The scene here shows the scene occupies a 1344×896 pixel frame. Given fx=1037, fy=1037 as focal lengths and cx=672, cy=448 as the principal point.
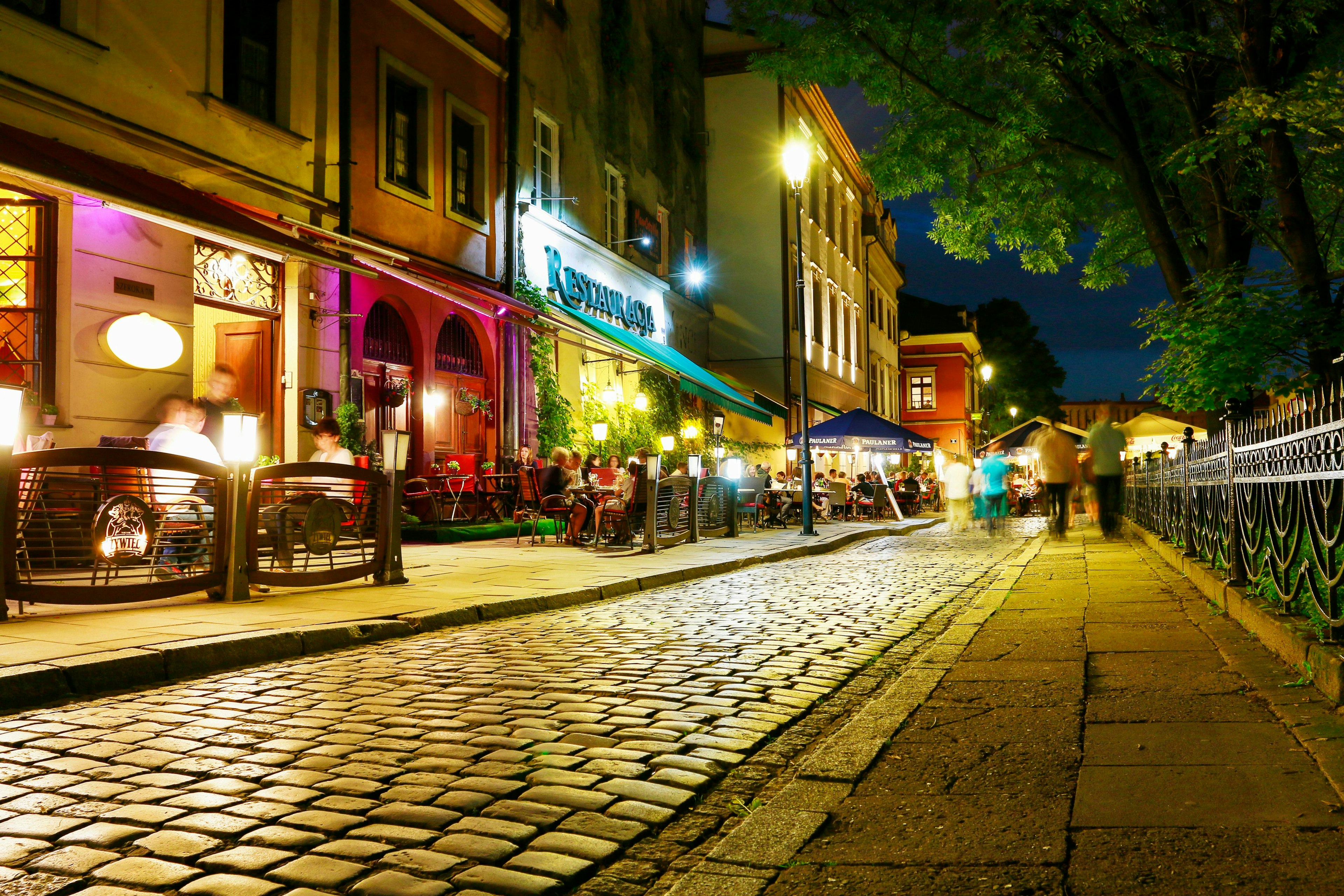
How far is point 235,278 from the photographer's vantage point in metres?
12.6

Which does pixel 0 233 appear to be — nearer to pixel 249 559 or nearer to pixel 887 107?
pixel 249 559

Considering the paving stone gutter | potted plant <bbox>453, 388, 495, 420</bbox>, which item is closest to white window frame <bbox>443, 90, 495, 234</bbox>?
potted plant <bbox>453, 388, 495, 420</bbox>

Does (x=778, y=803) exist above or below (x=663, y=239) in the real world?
below

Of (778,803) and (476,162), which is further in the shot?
(476,162)

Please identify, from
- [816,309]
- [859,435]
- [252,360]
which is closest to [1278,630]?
[252,360]

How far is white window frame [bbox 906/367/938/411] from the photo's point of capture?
64.1 m

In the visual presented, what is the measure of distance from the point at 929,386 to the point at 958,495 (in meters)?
42.8

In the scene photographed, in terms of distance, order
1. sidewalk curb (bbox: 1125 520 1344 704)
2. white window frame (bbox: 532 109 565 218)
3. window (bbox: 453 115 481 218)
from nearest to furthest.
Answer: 1. sidewalk curb (bbox: 1125 520 1344 704)
2. window (bbox: 453 115 481 218)
3. white window frame (bbox: 532 109 565 218)

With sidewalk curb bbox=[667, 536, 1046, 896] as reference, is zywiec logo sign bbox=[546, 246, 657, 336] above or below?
above

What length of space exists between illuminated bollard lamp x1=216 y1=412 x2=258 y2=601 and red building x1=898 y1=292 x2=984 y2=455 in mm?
57428

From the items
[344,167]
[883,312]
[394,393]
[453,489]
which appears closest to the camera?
[344,167]

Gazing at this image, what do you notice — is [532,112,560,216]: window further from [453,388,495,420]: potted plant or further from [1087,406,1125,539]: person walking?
[1087,406,1125,539]: person walking

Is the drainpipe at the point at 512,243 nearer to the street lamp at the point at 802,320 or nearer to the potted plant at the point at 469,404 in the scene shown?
the potted plant at the point at 469,404

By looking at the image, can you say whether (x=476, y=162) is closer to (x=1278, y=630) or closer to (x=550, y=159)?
(x=550, y=159)
